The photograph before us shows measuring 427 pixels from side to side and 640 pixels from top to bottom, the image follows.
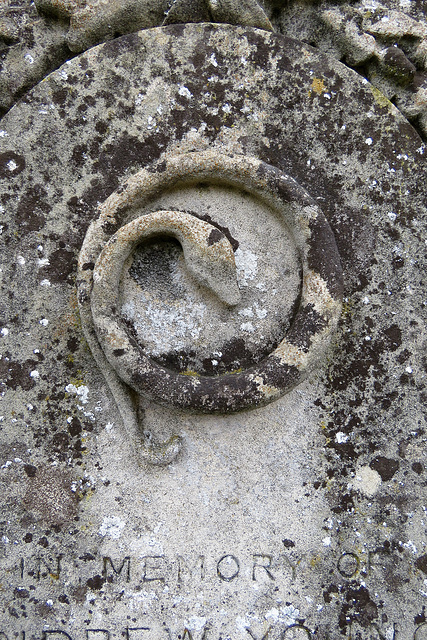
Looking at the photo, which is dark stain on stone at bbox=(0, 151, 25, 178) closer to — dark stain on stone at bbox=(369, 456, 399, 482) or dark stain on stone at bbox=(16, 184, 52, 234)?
dark stain on stone at bbox=(16, 184, 52, 234)

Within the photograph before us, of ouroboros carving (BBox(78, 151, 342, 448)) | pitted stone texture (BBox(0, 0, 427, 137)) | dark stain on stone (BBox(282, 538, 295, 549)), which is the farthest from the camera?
pitted stone texture (BBox(0, 0, 427, 137))

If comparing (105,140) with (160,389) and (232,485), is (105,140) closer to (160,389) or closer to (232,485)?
(160,389)

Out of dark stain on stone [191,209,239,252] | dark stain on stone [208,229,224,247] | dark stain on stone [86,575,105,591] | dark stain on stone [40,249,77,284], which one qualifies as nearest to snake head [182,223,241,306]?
dark stain on stone [208,229,224,247]

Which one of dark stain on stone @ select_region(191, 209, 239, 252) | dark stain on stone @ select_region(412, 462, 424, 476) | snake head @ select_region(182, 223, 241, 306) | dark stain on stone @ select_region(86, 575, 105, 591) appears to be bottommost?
dark stain on stone @ select_region(86, 575, 105, 591)

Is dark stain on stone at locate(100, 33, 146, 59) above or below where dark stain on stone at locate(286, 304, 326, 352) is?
above

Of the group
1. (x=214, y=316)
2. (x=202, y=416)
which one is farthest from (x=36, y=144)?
(x=202, y=416)

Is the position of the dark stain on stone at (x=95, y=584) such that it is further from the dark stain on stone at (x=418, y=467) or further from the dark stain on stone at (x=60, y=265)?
the dark stain on stone at (x=418, y=467)

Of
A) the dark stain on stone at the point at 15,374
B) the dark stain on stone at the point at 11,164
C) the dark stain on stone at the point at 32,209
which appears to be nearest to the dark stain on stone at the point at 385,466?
the dark stain on stone at the point at 15,374

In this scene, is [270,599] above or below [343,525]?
below
